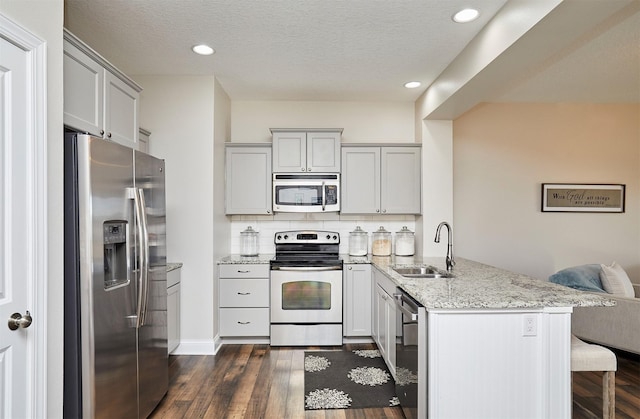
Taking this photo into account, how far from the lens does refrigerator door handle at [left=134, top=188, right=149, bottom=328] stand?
7.29 ft

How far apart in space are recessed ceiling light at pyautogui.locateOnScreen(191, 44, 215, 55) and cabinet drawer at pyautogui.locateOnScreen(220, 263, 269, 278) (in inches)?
77.2

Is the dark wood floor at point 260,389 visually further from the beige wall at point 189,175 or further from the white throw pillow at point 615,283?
the white throw pillow at point 615,283

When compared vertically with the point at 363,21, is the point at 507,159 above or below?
below

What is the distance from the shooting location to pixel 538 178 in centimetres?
458

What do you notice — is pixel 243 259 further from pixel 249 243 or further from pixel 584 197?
pixel 584 197

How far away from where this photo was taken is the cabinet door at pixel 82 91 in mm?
1945

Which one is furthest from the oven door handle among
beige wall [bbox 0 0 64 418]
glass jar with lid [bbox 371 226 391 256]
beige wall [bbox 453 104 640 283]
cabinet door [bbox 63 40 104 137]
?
beige wall [bbox 0 0 64 418]

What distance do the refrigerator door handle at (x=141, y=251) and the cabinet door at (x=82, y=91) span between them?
0.44m

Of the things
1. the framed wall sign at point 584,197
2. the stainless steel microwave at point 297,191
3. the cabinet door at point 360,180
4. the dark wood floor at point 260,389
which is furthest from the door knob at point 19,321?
the framed wall sign at point 584,197

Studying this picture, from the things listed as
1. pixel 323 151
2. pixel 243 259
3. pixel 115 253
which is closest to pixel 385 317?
pixel 243 259

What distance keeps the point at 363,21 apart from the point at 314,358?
2.80 m

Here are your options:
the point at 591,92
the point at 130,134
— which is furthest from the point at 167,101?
the point at 591,92

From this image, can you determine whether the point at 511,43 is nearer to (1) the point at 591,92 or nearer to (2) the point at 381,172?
(2) the point at 381,172

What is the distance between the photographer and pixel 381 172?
422 centimetres
